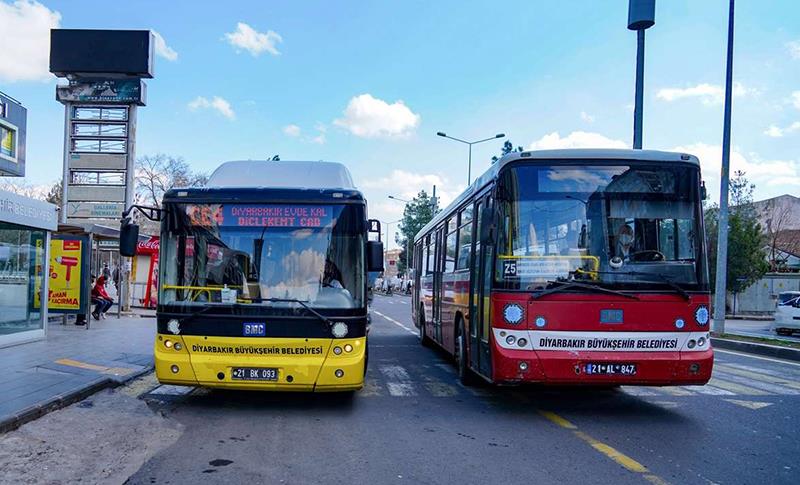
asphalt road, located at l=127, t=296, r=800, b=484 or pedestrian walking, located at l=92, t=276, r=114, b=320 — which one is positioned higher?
pedestrian walking, located at l=92, t=276, r=114, b=320

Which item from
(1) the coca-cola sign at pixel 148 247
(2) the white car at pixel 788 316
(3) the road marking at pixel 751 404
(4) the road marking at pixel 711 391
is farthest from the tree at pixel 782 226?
(3) the road marking at pixel 751 404

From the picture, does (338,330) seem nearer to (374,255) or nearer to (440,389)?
(374,255)

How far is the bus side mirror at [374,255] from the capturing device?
7.95 metres

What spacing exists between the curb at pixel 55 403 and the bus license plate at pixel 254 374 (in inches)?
86.8

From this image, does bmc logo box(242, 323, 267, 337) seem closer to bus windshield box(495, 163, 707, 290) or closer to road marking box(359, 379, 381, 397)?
road marking box(359, 379, 381, 397)

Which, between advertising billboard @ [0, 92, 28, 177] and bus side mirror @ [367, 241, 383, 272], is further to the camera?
advertising billboard @ [0, 92, 28, 177]

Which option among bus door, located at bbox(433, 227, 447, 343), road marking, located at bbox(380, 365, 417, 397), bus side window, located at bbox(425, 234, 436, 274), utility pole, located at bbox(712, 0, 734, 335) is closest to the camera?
road marking, located at bbox(380, 365, 417, 397)

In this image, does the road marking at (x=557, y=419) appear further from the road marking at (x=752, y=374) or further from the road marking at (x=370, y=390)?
the road marking at (x=752, y=374)

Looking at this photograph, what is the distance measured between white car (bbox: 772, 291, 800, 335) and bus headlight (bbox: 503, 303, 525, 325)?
22.1 meters

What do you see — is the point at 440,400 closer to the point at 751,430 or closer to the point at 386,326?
the point at 751,430

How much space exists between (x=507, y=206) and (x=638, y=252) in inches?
63.7

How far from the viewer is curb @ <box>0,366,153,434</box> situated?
6.79 metres

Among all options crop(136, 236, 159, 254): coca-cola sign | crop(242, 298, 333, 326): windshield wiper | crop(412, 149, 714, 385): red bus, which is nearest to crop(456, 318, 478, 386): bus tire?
crop(412, 149, 714, 385): red bus

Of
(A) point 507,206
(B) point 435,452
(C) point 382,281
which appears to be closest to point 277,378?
(B) point 435,452
